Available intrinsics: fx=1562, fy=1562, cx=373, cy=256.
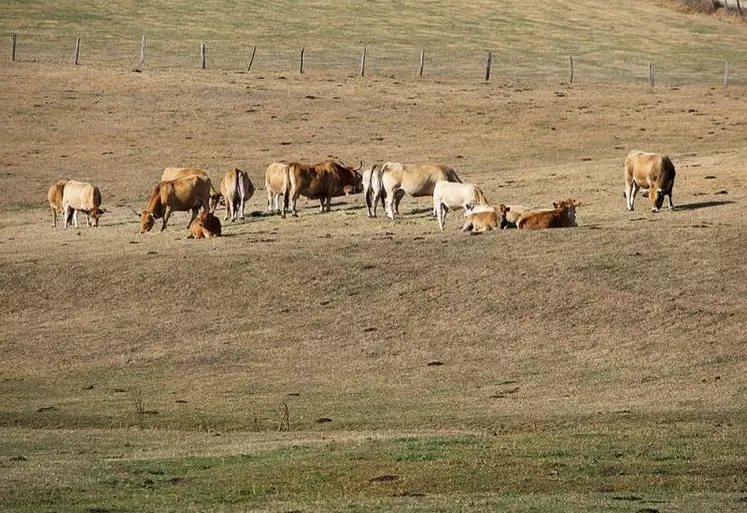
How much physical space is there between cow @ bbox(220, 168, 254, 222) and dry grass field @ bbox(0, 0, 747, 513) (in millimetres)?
724

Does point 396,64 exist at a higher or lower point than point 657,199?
higher

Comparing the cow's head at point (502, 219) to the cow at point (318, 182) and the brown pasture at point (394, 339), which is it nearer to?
the brown pasture at point (394, 339)

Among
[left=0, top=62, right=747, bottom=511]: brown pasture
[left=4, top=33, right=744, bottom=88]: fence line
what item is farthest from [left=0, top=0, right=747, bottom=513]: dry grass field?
[left=4, top=33, right=744, bottom=88]: fence line

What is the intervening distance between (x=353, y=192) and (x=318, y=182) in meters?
1.76

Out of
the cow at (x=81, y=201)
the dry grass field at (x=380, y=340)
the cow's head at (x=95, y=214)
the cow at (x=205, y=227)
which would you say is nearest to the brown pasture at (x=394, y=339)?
the dry grass field at (x=380, y=340)

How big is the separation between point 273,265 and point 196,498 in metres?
16.8

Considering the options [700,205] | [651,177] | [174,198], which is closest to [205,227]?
[174,198]

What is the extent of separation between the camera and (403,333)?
28078mm

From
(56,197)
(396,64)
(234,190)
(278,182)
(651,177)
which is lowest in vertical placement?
(56,197)

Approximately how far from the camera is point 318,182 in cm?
4072

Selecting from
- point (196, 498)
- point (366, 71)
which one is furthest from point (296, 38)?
point (196, 498)

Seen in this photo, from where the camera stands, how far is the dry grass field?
54.3ft

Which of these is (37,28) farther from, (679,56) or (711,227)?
(711,227)

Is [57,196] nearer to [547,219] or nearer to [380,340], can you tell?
[547,219]
